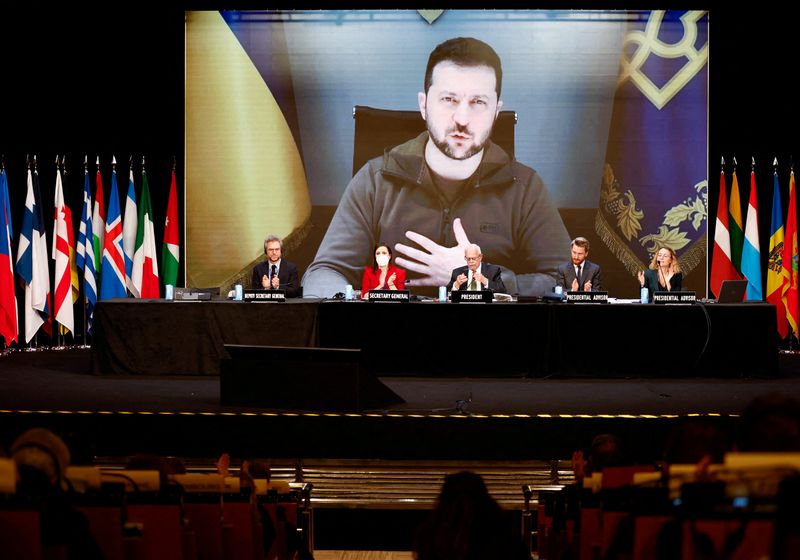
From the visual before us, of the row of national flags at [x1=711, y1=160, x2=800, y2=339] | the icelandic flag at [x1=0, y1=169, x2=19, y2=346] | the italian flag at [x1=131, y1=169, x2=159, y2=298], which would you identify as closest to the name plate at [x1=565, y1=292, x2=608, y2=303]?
the row of national flags at [x1=711, y1=160, x2=800, y2=339]

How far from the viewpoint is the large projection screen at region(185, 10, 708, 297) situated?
967 centimetres

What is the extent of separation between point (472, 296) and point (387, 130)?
3.19m

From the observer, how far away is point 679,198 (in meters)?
9.72

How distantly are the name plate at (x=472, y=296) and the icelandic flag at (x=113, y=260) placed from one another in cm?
398

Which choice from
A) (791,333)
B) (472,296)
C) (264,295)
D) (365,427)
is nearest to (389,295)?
(472,296)

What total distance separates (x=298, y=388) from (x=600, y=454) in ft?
10.3

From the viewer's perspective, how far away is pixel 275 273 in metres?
7.87

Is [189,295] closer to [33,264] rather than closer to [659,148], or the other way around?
[33,264]

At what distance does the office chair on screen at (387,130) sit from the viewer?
32.0 feet

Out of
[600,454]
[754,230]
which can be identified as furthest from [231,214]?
[600,454]

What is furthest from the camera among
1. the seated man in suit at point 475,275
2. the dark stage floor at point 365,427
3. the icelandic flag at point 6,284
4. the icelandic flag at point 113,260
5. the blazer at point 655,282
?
the icelandic flag at point 113,260

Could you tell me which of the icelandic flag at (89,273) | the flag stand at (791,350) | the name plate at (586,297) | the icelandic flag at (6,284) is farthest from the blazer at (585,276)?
the icelandic flag at (6,284)

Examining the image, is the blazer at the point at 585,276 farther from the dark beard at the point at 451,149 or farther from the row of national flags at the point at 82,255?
the row of national flags at the point at 82,255

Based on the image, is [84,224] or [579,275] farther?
[84,224]
